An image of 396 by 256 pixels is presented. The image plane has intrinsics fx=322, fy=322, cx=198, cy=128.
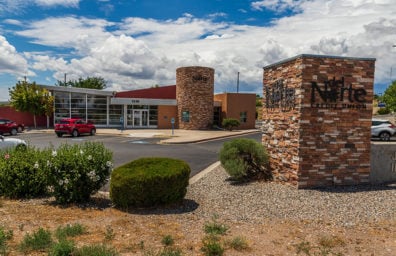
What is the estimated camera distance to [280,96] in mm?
9641

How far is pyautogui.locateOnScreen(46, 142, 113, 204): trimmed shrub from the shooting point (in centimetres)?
718

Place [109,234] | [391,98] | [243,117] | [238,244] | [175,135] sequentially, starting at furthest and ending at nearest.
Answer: [391,98], [243,117], [175,135], [109,234], [238,244]

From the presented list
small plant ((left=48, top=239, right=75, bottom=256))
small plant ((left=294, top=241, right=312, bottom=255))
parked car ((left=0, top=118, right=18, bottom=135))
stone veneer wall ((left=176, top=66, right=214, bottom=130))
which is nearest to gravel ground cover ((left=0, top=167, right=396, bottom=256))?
small plant ((left=294, top=241, right=312, bottom=255))

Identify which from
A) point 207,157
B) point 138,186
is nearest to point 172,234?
point 138,186

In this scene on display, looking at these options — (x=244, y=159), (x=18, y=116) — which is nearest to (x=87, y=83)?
(x=18, y=116)

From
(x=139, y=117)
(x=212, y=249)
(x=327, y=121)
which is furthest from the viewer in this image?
(x=139, y=117)

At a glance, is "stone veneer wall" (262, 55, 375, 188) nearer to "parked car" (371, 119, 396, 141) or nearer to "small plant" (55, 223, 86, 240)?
"small plant" (55, 223, 86, 240)

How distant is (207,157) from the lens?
16.0m

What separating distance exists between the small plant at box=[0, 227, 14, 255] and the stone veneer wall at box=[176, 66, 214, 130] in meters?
30.3

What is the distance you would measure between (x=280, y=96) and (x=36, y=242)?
290 inches

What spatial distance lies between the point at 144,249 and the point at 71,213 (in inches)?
105

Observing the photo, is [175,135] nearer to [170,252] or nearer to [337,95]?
[337,95]

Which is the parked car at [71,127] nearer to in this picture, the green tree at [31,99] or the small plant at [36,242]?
the green tree at [31,99]

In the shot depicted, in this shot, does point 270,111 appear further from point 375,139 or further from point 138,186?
point 375,139
